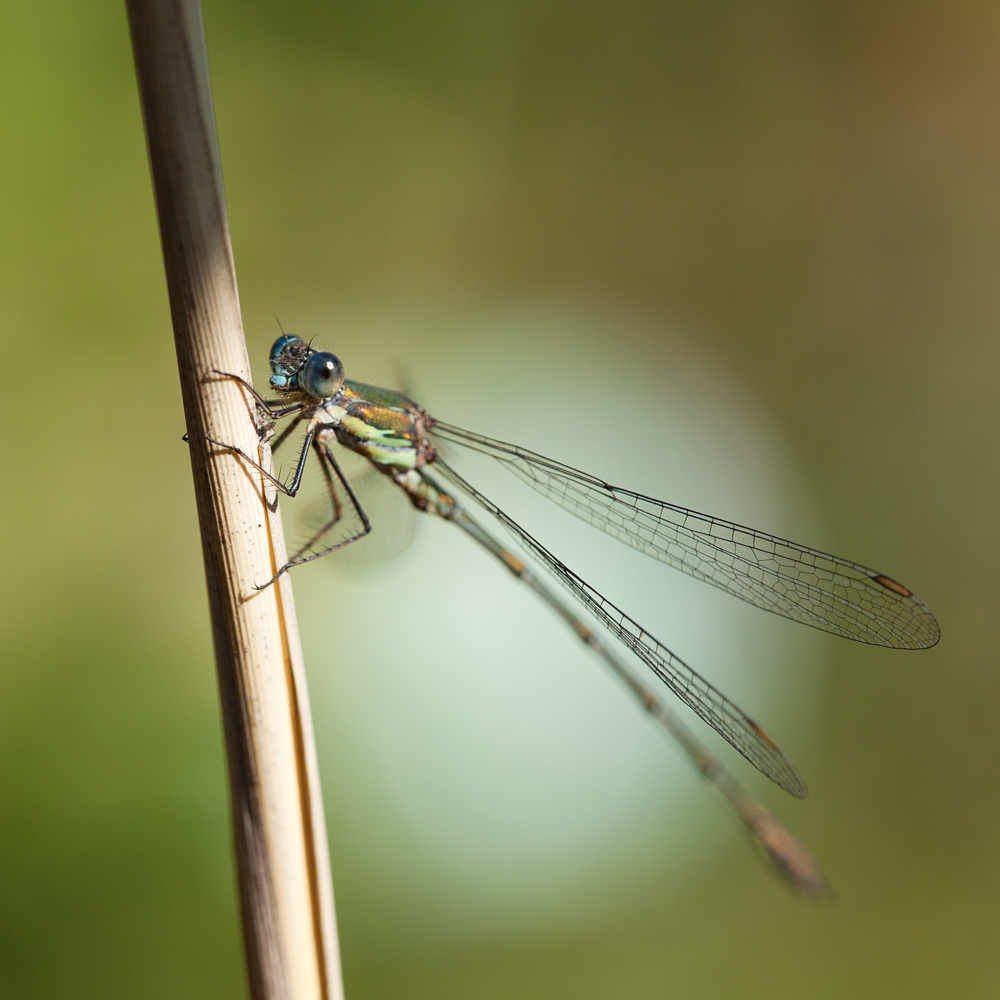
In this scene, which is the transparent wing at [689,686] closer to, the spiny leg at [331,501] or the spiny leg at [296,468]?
the spiny leg at [331,501]

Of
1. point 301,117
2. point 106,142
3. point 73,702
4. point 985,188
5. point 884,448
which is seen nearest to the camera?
point 73,702

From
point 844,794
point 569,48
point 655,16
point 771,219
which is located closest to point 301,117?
point 569,48

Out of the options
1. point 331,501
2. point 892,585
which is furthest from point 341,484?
point 892,585

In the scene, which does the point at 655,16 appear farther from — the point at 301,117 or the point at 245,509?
the point at 245,509

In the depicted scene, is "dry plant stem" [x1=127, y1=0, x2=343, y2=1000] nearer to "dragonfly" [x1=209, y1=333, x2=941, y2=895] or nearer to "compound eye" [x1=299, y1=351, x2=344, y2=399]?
"dragonfly" [x1=209, y1=333, x2=941, y2=895]

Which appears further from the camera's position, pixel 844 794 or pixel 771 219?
pixel 771 219

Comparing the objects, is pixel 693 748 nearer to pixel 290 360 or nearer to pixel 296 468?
pixel 296 468
